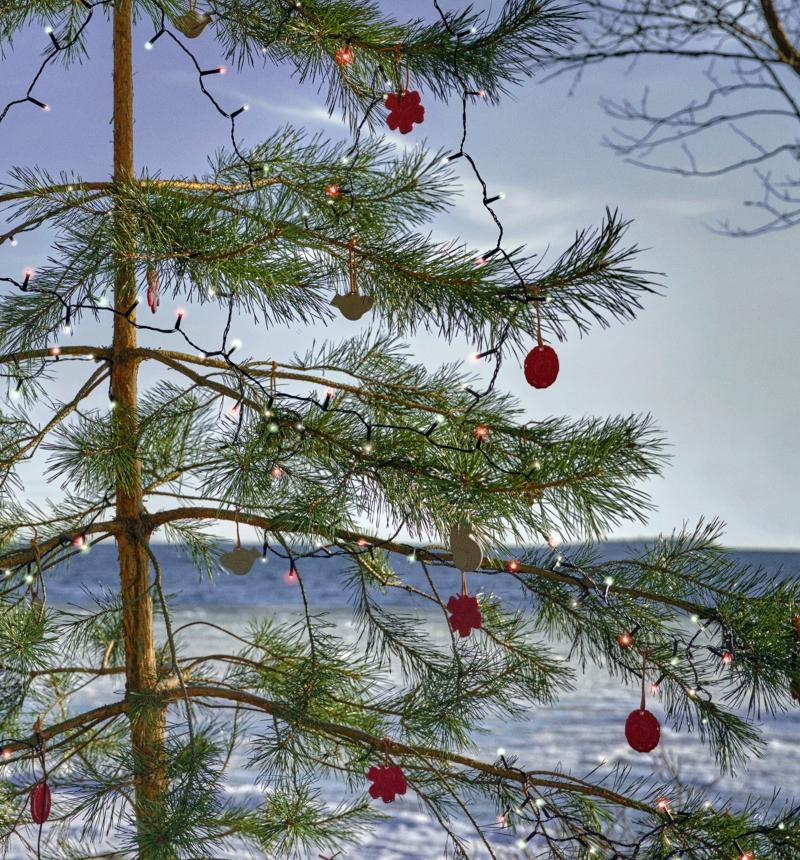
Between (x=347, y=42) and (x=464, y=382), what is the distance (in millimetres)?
462

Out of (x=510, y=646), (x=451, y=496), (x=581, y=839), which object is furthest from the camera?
(x=510, y=646)

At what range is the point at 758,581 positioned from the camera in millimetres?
1083

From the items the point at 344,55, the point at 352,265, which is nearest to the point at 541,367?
the point at 352,265

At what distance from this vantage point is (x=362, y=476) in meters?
1.09

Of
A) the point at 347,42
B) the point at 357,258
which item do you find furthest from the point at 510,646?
the point at 347,42

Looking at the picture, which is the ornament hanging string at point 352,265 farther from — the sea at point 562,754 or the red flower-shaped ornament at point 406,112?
the sea at point 562,754

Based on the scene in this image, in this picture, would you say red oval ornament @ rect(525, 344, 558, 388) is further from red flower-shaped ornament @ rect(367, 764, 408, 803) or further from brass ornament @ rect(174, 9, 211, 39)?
brass ornament @ rect(174, 9, 211, 39)

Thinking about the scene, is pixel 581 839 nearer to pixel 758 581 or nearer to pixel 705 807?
pixel 705 807

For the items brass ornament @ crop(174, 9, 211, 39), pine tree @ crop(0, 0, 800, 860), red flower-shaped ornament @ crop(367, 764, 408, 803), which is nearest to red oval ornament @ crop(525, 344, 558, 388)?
pine tree @ crop(0, 0, 800, 860)

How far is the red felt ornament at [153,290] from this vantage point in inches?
42.8

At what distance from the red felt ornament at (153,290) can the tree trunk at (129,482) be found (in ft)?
0.33

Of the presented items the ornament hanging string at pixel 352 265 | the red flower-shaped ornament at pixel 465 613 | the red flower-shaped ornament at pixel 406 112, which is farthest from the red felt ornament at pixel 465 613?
the red flower-shaped ornament at pixel 406 112

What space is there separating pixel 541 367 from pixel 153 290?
453 mm

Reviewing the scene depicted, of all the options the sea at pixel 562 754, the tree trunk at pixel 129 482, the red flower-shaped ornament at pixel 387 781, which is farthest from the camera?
the sea at pixel 562 754
